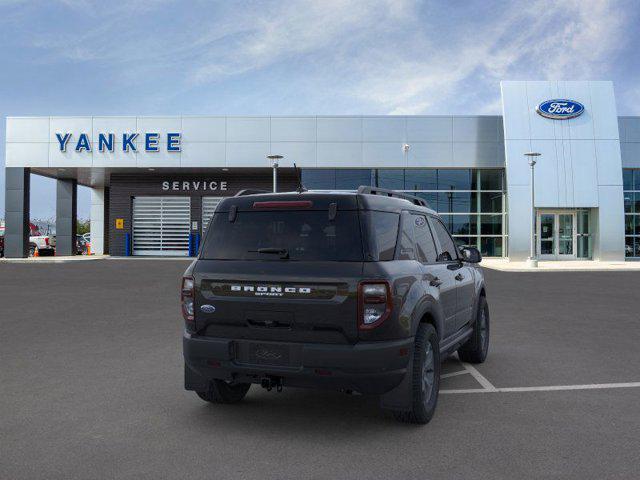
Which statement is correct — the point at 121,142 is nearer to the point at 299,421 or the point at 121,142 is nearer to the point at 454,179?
the point at 454,179


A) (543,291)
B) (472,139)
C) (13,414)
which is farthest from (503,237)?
(13,414)

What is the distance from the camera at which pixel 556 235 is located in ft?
102

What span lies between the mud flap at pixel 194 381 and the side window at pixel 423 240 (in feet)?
6.61

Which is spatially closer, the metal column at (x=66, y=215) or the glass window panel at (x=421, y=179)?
the glass window panel at (x=421, y=179)

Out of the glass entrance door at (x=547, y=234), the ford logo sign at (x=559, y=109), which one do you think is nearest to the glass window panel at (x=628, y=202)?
the glass entrance door at (x=547, y=234)

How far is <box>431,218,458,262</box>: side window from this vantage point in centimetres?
566

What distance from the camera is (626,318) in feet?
34.7

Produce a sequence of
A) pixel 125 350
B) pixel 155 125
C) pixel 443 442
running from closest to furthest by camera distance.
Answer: pixel 443 442 < pixel 125 350 < pixel 155 125

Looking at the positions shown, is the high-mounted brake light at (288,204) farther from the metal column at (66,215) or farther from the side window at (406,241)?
the metal column at (66,215)

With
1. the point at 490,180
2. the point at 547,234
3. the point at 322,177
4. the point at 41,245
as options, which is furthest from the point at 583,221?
the point at 41,245

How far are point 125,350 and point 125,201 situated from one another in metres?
28.1

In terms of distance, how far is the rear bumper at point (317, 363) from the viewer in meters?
4.12

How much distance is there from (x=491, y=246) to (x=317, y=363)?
29908mm

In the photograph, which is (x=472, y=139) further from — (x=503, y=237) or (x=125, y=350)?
(x=125, y=350)
